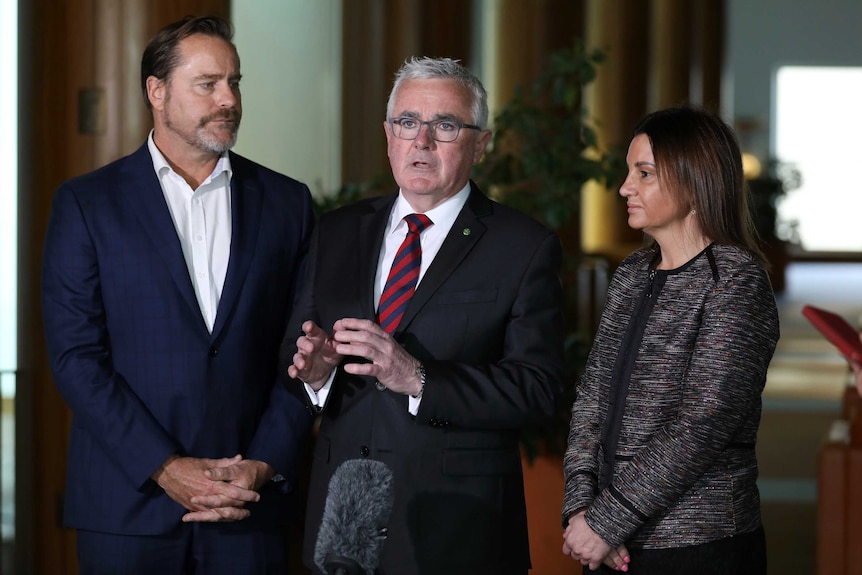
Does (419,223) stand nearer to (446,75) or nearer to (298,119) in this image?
(446,75)

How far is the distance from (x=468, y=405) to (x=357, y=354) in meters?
0.28

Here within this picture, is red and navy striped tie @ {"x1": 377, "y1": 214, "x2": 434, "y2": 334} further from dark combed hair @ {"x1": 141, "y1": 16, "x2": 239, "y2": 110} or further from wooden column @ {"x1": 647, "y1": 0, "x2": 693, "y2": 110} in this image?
wooden column @ {"x1": 647, "y1": 0, "x2": 693, "y2": 110}

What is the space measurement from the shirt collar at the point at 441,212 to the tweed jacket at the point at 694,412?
1.48ft

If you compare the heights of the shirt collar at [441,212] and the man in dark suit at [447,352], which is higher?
the shirt collar at [441,212]

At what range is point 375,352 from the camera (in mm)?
2158

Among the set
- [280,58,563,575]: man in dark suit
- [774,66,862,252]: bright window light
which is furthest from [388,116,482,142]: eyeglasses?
[774,66,862,252]: bright window light

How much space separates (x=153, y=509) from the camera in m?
2.59

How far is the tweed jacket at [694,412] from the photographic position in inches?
87.7

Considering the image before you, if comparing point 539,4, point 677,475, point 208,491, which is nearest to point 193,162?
point 208,491

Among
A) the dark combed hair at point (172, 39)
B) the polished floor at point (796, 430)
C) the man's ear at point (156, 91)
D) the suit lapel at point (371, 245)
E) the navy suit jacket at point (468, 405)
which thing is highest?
the dark combed hair at point (172, 39)

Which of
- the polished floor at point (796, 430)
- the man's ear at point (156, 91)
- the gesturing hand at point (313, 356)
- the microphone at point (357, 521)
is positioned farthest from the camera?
the polished floor at point (796, 430)

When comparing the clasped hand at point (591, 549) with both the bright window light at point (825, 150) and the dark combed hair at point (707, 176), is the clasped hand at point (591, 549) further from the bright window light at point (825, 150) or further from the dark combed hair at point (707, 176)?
the bright window light at point (825, 150)

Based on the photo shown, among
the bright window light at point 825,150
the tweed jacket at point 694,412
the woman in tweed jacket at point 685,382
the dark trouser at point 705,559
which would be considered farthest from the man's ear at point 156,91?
the bright window light at point 825,150

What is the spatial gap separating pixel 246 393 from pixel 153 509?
1.07ft
